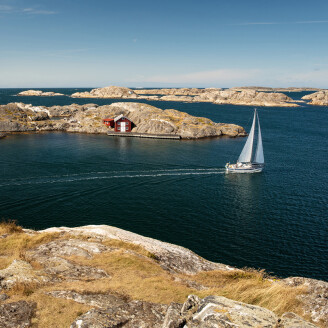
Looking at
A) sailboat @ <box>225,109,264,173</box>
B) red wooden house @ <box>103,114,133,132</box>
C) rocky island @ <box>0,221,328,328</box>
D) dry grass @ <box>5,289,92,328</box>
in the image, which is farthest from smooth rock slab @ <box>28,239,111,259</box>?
red wooden house @ <box>103,114,133,132</box>

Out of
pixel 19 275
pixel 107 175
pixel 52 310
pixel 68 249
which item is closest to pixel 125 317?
pixel 52 310

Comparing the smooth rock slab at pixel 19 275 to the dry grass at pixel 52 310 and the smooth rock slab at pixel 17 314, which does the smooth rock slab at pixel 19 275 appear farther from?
the smooth rock slab at pixel 17 314

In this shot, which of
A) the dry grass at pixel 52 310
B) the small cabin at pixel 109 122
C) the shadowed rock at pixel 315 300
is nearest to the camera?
the dry grass at pixel 52 310

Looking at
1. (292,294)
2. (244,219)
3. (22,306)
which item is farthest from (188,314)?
(244,219)

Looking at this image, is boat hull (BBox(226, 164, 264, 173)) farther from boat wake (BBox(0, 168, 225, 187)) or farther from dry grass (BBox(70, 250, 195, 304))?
dry grass (BBox(70, 250, 195, 304))

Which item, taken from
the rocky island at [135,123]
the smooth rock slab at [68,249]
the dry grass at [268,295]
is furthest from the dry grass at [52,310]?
the rocky island at [135,123]

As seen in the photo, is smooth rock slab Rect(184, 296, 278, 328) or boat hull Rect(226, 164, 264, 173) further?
boat hull Rect(226, 164, 264, 173)
